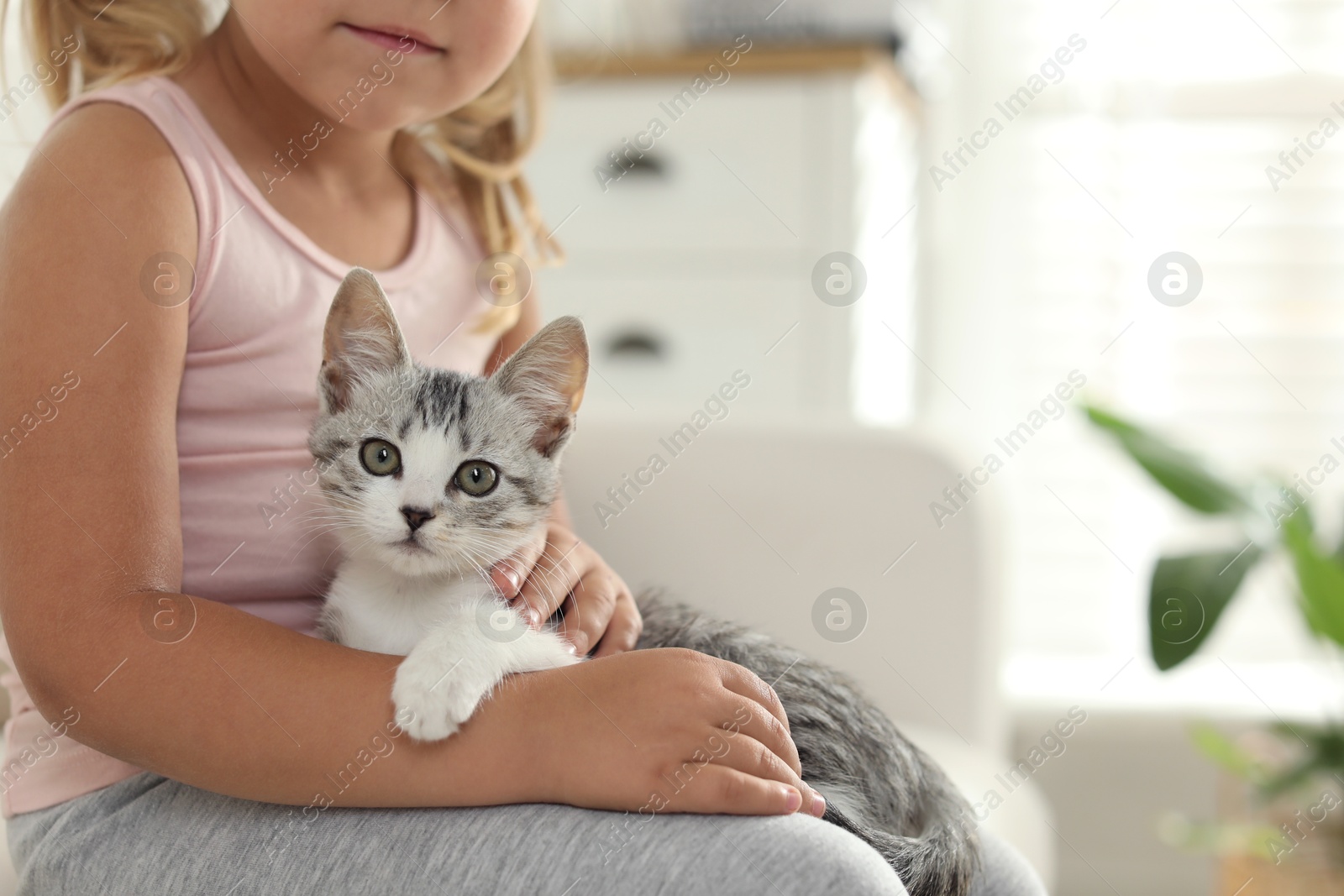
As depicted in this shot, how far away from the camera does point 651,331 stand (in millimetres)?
2170

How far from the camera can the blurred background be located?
6.81 feet

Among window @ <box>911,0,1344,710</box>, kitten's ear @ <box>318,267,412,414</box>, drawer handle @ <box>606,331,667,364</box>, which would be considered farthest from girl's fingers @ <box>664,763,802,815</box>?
window @ <box>911,0,1344,710</box>

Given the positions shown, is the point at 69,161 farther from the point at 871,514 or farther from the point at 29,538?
the point at 871,514

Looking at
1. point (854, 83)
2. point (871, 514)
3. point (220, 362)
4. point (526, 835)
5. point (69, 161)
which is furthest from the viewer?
point (854, 83)

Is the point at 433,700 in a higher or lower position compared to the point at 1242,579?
lower

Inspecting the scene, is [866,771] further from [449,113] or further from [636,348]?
[636,348]

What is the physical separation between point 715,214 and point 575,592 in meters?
1.29

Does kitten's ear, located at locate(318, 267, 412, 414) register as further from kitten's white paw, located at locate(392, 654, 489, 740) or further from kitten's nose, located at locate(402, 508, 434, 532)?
kitten's white paw, located at locate(392, 654, 489, 740)

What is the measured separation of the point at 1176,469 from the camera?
1790 millimetres

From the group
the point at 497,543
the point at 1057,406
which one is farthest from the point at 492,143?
the point at 1057,406

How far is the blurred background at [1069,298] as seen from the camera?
207 centimetres

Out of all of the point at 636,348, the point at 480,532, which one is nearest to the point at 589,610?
the point at 480,532

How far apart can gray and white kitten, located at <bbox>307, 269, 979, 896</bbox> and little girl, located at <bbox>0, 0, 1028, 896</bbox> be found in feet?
0.18

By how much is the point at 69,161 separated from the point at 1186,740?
90.4 inches
